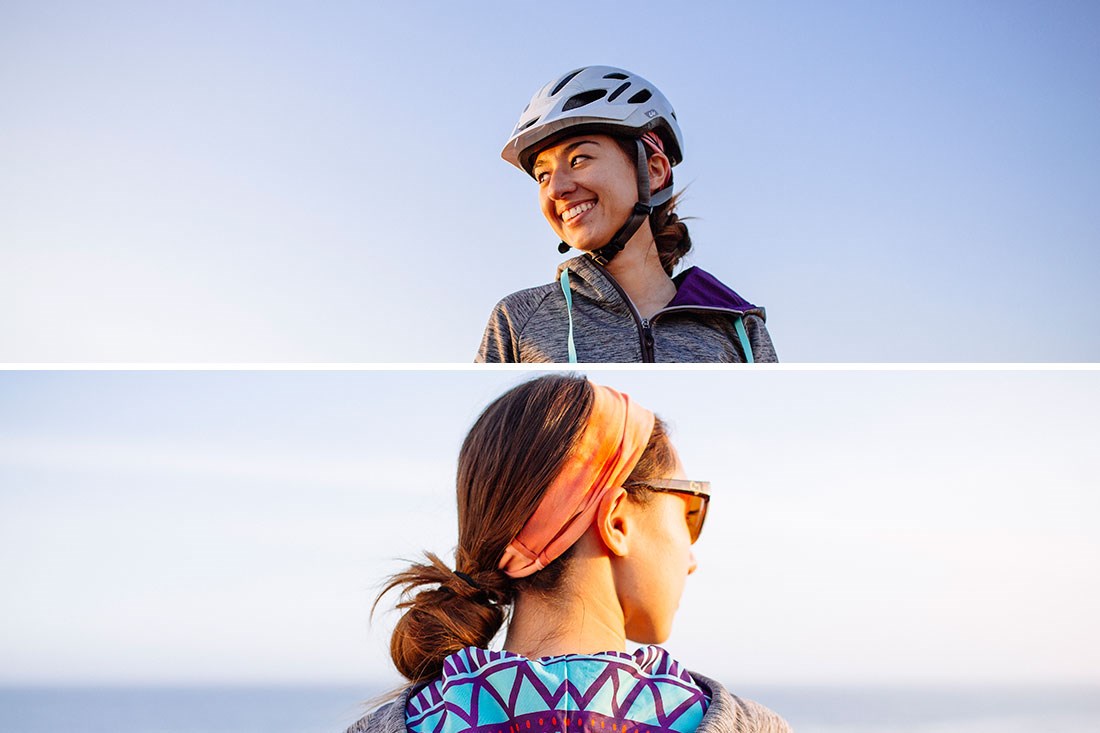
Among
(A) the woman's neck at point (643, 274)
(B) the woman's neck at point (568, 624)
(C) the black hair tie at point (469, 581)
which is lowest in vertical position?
(B) the woman's neck at point (568, 624)

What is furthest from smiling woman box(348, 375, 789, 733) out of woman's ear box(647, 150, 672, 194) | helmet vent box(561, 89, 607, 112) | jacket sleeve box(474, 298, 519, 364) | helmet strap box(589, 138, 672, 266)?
helmet vent box(561, 89, 607, 112)

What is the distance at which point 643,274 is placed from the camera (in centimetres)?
317

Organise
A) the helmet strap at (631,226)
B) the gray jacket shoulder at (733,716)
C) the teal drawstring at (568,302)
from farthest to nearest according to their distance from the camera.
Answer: the helmet strap at (631,226)
the teal drawstring at (568,302)
the gray jacket shoulder at (733,716)

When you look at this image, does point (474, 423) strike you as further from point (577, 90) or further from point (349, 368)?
point (577, 90)

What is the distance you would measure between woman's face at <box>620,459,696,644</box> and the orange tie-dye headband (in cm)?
10

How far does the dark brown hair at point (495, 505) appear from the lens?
200cm

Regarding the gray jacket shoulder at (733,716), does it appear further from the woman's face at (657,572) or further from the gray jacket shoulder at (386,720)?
the gray jacket shoulder at (386,720)

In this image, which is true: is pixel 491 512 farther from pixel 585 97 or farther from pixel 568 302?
pixel 585 97

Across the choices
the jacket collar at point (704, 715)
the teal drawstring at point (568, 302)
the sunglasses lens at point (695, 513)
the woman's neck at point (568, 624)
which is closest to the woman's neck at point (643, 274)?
the teal drawstring at point (568, 302)

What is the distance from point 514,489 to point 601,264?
49.1 inches

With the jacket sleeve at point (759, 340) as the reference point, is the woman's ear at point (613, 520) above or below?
below

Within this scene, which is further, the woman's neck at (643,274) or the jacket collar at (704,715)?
the woman's neck at (643,274)

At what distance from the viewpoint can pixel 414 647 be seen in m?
2.11

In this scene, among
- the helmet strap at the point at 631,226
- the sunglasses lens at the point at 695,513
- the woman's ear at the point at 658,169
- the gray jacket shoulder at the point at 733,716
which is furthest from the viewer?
the woman's ear at the point at 658,169
